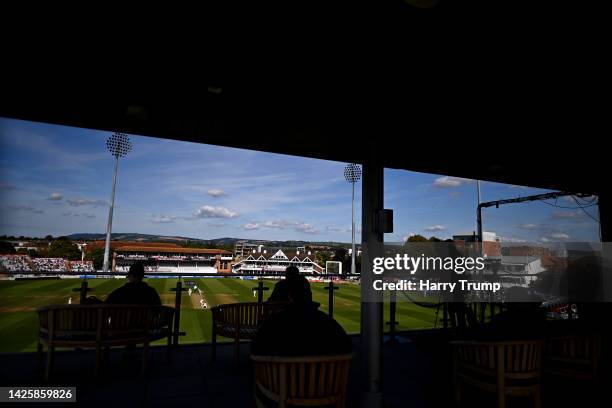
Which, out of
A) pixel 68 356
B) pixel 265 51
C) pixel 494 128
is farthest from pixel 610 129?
pixel 68 356

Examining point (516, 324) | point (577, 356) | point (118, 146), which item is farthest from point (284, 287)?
point (118, 146)

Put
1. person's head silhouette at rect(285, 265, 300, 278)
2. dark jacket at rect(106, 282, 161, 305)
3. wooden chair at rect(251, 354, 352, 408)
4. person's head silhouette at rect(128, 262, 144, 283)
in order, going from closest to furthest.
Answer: wooden chair at rect(251, 354, 352, 408) → dark jacket at rect(106, 282, 161, 305) → person's head silhouette at rect(128, 262, 144, 283) → person's head silhouette at rect(285, 265, 300, 278)

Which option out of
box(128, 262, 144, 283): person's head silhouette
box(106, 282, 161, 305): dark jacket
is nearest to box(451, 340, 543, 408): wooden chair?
box(106, 282, 161, 305): dark jacket

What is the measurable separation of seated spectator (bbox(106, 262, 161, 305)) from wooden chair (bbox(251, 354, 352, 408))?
2625mm

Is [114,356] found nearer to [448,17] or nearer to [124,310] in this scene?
[124,310]

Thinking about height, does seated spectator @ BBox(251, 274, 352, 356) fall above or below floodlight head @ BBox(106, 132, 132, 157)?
below

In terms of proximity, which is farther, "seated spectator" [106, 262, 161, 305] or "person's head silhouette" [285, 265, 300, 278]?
"person's head silhouette" [285, 265, 300, 278]

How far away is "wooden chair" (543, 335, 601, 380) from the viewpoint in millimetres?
2961

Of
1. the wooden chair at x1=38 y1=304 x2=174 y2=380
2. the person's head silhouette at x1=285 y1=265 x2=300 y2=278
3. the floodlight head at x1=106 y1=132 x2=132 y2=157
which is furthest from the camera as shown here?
the floodlight head at x1=106 y1=132 x2=132 y2=157

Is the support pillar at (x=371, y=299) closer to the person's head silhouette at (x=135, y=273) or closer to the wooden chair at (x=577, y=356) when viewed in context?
the wooden chair at (x=577, y=356)

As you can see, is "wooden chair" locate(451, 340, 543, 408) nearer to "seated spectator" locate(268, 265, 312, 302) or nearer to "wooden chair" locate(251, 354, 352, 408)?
"wooden chair" locate(251, 354, 352, 408)

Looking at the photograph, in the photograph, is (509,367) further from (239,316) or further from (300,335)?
(239,316)

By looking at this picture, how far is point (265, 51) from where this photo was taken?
2641 mm

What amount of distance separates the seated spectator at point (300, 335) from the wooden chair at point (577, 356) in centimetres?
198
